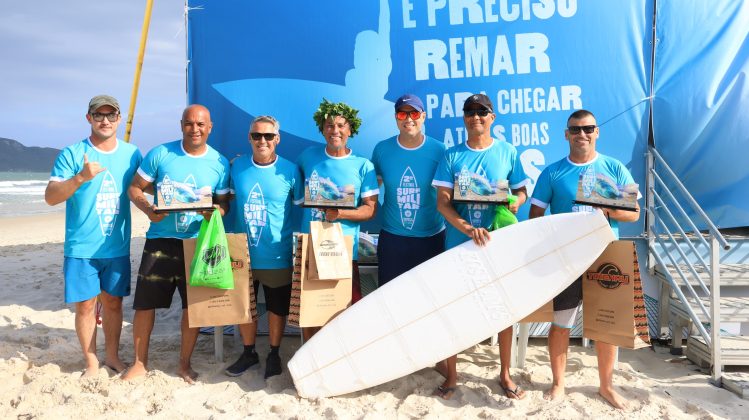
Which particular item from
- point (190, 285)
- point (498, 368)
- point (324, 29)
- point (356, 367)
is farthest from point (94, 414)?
point (324, 29)

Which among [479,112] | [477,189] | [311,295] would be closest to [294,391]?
[311,295]

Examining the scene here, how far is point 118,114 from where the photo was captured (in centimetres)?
288

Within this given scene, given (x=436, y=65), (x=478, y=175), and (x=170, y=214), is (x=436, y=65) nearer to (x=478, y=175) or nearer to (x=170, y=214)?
(x=478, y=175)

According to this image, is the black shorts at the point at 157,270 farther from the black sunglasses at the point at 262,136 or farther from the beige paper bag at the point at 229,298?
the black sunglasses at the point at 262,136

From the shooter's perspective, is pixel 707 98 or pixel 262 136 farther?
pixel 707 98

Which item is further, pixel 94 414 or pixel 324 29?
pixel 324 29

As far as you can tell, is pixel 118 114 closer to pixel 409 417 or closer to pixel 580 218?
pixel 409 417

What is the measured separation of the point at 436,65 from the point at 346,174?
148 cm

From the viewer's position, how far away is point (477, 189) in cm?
264

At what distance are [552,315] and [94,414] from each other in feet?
8.12

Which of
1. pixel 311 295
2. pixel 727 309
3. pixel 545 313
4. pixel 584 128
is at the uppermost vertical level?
pixel 584 128

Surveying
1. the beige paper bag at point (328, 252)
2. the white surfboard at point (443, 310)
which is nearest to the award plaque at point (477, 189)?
the white surfboard at point (443, 310)

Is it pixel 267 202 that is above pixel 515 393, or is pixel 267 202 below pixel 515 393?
above

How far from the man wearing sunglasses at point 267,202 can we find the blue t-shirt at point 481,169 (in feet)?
2.89
